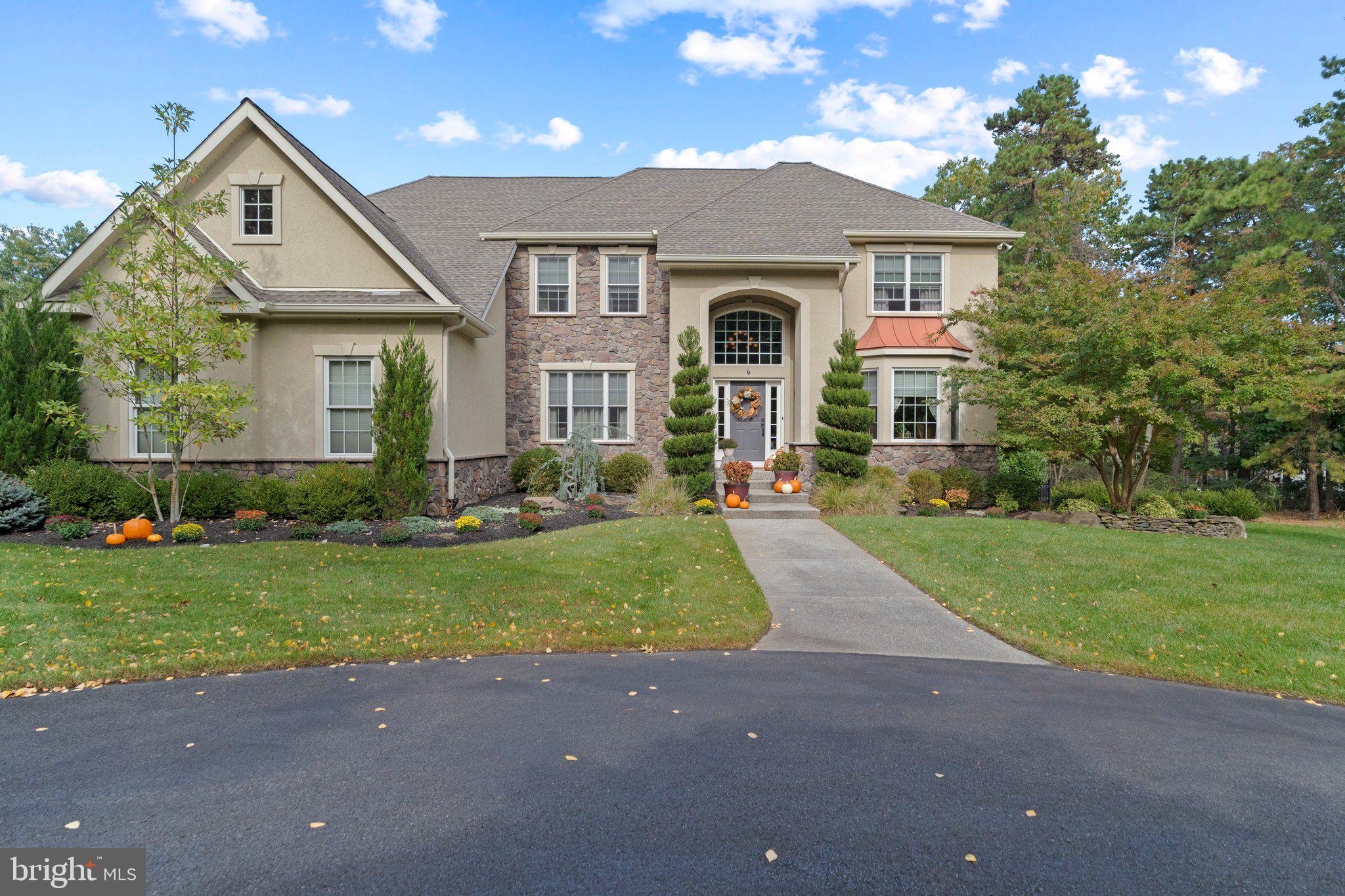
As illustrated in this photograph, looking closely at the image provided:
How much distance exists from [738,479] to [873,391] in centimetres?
515

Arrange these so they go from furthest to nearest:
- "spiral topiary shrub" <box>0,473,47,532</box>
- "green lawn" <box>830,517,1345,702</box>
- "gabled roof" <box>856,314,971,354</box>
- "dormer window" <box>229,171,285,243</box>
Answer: "gabled roof" <box>856,314,971,354</box>, "dormer window" <box>229,171,285,243</box>, "spiral topiary shrub" <box>0,473,47,532</box>, "green lawn" <box>830,517,1345,702</box>

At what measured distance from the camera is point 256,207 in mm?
12906

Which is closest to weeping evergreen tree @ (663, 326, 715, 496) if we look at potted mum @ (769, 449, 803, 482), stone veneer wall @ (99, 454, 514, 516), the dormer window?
potted mum @ (769, 449, 803, 482)

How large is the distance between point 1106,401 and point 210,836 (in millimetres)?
13873

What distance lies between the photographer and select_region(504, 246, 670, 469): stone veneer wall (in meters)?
17.0

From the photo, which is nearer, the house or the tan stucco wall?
the tan stucco wall

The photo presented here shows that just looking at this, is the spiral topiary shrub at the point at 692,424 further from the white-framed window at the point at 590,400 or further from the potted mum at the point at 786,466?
the white-framed window at the point at 590,400

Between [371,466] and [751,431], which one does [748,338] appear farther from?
[371,466]

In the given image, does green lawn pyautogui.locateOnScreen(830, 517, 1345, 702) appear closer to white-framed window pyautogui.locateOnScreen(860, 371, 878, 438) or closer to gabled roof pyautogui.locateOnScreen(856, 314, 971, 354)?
white-framed window pyautogui.locateOnScreen(860, 371, 878, 438)

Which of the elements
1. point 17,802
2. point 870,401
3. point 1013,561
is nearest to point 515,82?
point 870,401

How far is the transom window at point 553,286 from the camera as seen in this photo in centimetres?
1708

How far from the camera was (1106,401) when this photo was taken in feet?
39.7

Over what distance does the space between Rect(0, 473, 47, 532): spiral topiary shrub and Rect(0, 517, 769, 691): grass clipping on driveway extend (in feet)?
4.71

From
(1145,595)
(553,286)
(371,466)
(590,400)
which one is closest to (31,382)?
(371,466)
